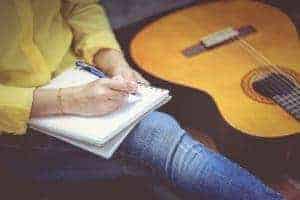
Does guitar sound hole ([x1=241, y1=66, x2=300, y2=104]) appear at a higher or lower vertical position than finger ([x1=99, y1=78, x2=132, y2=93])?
lower

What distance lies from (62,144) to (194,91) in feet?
1.19

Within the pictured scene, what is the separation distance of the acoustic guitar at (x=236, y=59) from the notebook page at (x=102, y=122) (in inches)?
7.6

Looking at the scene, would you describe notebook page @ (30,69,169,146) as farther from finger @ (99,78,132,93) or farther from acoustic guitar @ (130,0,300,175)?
acoustic guitar @ (130,0,300,175)

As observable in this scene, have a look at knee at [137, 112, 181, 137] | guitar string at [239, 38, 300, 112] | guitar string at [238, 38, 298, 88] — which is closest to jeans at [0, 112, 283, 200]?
knee at [137, 112, 181, 137]

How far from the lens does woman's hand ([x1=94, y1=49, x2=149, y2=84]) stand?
1237 mm

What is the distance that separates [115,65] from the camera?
1.26 meters

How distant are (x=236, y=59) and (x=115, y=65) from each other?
1.12 feet

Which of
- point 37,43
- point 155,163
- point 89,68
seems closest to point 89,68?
point 89,68

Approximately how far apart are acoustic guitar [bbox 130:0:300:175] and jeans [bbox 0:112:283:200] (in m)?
0.13

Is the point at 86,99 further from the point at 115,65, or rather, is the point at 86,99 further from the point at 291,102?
the point at 291,102

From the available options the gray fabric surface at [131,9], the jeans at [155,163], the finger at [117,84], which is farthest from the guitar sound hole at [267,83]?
the gray fabric surface at [131,9]

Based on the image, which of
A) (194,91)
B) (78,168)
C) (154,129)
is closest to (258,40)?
(194,91)

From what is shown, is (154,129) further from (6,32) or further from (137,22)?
(137,22)

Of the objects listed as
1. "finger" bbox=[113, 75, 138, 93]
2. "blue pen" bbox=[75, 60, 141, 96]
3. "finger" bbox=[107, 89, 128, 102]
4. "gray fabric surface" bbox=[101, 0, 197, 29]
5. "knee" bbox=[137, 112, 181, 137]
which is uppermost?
"finger" bbox=[113, 75, 138, 93]
